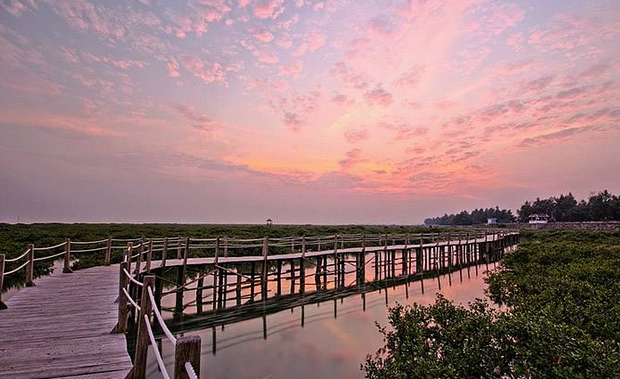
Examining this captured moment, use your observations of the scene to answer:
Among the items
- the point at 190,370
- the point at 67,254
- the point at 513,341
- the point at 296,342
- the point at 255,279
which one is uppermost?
the point at 190,370

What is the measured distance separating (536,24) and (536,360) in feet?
51.0

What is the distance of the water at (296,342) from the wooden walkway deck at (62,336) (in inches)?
96.5

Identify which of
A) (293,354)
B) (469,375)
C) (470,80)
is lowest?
(293,354)

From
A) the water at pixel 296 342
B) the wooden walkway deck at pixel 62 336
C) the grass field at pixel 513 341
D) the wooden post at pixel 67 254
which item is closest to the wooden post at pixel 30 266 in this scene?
the wooden walkway deck at pixel 62 336

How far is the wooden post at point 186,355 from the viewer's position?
2.43 metres

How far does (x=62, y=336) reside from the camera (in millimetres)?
5777

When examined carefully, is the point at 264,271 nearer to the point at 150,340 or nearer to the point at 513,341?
the point at 150,340

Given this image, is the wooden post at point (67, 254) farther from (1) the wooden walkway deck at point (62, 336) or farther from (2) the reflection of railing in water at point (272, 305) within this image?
(2) the reflection of railing in water at point (272, 305)

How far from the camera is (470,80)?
19.3 metres

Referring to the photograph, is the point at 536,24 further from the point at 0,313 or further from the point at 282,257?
the point at 0,313

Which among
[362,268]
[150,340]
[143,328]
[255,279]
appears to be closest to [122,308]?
[150,340]

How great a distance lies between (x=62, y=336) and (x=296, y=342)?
7.25 metres

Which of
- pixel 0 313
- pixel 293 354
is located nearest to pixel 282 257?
pixel 293 354

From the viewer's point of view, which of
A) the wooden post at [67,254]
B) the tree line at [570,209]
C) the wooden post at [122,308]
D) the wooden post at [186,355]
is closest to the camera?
the wooden post at [186,355]
